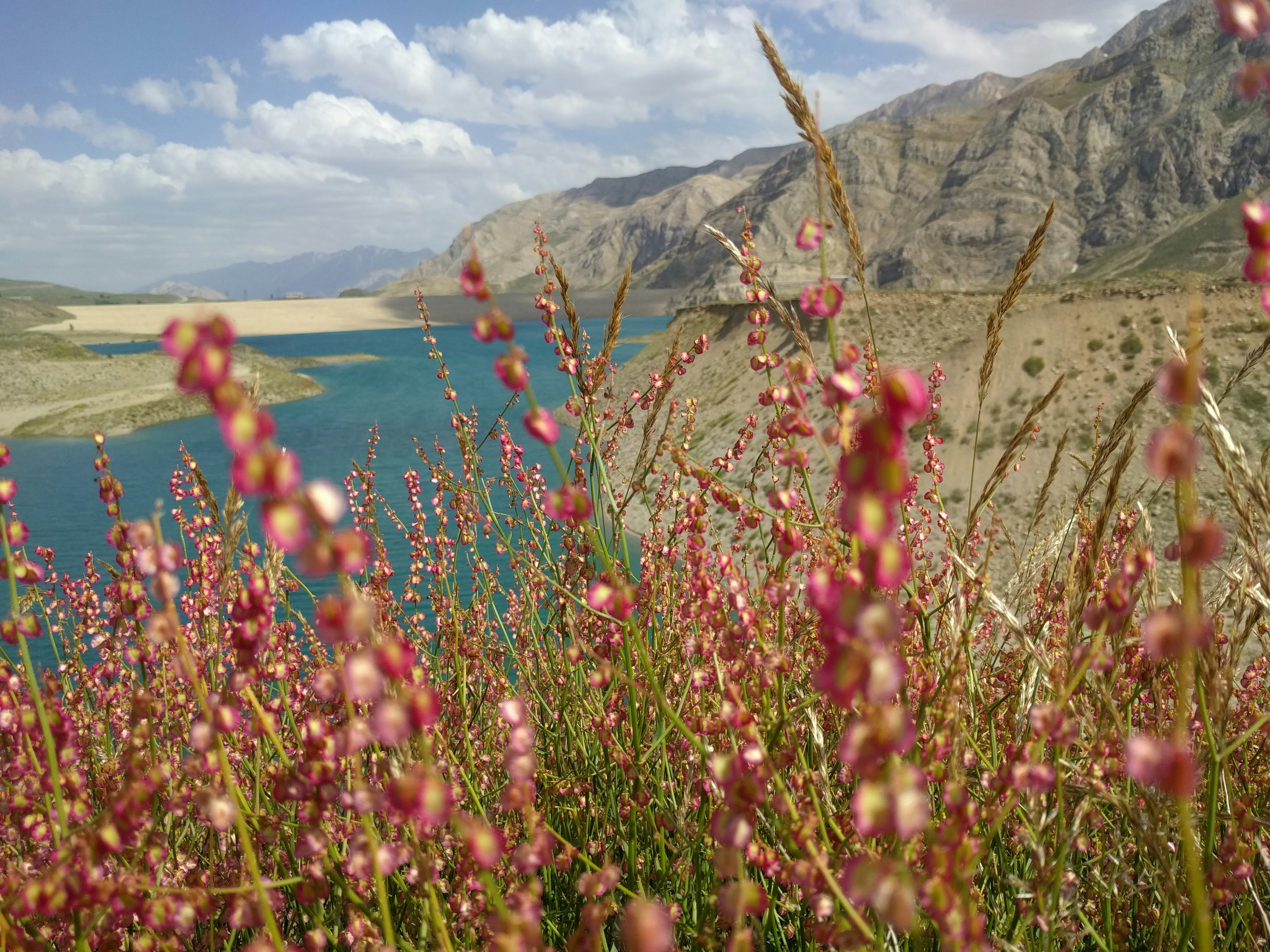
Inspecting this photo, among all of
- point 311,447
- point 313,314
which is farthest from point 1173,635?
point 313,314

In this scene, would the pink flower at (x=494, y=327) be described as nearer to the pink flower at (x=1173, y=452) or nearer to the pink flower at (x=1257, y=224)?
the pink flower at (x=1173, y=452)

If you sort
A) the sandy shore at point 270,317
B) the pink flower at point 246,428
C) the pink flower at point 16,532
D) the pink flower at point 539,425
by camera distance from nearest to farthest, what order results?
the pink flower at point 246,428, the pink flower at point 539,425, the pink flower at point 16,532, the sandy shore at point 270,317

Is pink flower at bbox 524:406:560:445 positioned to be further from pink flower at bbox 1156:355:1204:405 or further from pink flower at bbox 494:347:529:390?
pink flower at bbox 1156:355:1204:405

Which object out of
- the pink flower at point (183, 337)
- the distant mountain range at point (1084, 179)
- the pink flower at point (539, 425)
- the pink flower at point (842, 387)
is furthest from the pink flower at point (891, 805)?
the distant mountain range at point (1084, 179)

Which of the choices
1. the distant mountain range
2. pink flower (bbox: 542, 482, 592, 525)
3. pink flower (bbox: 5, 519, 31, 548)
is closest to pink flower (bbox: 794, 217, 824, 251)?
pink flower (bbox: 542, 482, 592, 525)

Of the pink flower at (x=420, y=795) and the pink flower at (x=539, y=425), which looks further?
the pink flower at (x=539, y=425)

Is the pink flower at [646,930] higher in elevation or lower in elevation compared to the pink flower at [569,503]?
lower
